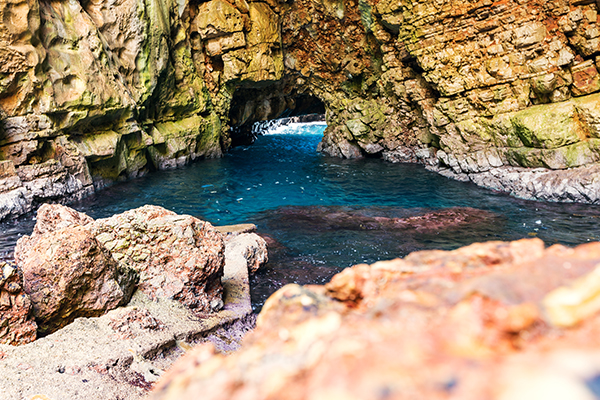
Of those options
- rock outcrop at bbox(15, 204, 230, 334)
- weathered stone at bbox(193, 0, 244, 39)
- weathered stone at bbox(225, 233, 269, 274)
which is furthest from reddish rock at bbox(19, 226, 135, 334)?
weathered stone at bbox(193, 0, 244, 39)

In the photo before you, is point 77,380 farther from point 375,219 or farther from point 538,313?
point 375,219

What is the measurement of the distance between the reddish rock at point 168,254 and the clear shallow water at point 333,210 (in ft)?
4.11

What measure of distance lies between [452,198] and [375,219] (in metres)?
3.95

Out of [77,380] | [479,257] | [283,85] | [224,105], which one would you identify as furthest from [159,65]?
[479,257]

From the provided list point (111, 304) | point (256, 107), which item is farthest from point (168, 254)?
point (256, 107)

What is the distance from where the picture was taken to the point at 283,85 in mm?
27125

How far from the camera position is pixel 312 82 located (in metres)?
25.8

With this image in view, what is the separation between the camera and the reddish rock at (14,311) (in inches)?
145

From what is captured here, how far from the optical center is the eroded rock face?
2.85ft

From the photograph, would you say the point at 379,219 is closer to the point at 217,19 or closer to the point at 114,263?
the point at 114,263

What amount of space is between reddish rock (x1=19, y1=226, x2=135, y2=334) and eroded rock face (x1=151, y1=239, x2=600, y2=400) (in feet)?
11.6

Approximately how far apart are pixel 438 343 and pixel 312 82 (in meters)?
26.0

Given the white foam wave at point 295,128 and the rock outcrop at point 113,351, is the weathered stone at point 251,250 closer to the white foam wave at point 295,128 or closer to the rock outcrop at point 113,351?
the rock outcrop at point 113,351

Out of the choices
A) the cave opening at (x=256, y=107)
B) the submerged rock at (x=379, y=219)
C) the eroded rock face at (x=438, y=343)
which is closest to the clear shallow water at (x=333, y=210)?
the submerged rock at (x=379, y=219)
